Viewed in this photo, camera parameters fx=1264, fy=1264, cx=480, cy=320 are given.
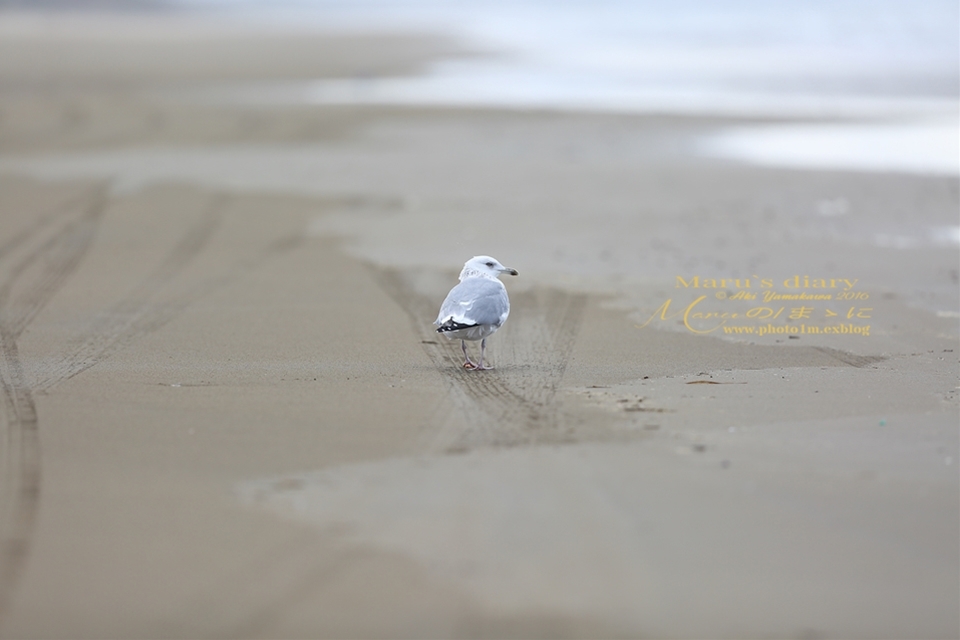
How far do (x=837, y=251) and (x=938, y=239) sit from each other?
4.07ft

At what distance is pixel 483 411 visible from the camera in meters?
6.53

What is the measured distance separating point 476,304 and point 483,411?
1041 mm

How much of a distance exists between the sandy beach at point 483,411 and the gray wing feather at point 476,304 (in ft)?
1.17

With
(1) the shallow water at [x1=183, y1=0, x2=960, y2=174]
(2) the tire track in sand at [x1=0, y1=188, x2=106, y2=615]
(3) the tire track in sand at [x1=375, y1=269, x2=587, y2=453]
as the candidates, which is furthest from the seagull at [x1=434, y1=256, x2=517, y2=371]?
(1) the shallow water at [x1=183, y1=0, x2=960, y2=174]

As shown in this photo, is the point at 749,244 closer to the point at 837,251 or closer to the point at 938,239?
the point at 837,251

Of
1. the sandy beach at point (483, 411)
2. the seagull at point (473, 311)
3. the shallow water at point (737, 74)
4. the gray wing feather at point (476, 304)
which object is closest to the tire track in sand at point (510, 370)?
the sandy beach at point (483, 411)

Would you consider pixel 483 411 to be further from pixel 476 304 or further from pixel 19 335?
pixel 19 335

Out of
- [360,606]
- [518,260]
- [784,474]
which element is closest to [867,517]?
[784,474]

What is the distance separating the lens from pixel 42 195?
14.6 m

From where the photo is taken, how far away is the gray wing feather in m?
7.36

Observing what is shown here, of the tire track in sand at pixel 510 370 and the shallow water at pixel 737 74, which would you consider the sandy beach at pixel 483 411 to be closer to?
the tire track in sand at pixel 510 370

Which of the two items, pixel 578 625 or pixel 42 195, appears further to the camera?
pixel 42 195

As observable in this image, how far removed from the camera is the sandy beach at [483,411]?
4.59 m

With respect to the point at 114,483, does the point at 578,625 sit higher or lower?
lower
